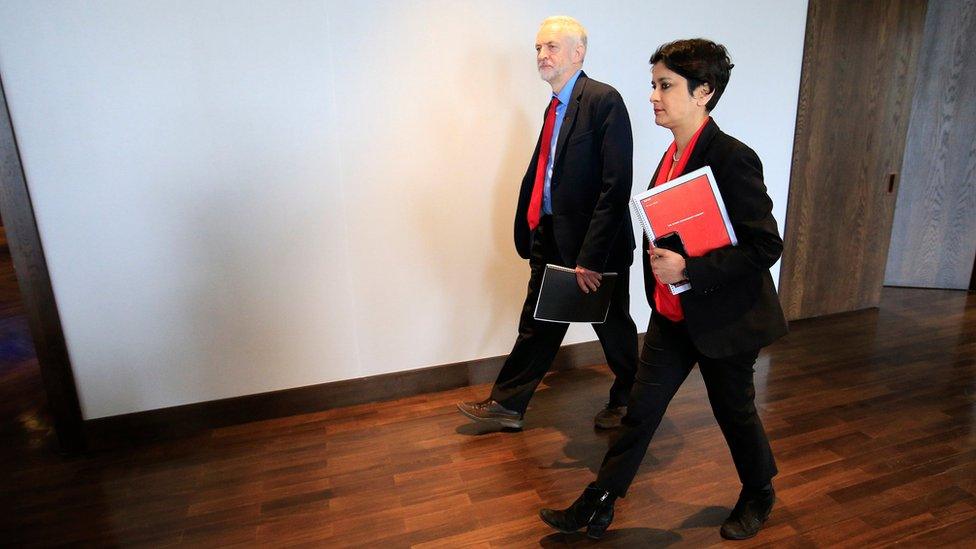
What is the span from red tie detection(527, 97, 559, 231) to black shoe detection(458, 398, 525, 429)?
795mm

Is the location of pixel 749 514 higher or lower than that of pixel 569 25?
lower

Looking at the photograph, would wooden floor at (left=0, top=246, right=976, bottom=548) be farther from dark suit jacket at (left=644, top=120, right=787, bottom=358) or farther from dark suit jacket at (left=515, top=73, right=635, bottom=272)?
dark suit jacket at (left=515, top=73, right=635, bottom=272)

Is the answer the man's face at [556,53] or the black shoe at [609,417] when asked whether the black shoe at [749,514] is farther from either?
the man's face at [556,53]

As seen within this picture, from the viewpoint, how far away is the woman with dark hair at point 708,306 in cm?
150

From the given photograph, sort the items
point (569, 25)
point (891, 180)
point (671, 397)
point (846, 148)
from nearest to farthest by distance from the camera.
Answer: point (671, 397), point (569, 25), point (846, 148), point (891, 180)

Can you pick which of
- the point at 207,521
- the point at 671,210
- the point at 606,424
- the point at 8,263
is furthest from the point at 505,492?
the point at 8,263

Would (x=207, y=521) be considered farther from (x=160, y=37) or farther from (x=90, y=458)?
(x=160, y=37)

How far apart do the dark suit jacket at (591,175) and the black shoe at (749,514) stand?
2.93 ft

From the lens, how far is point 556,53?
6.84 ft

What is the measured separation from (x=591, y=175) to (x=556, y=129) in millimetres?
231

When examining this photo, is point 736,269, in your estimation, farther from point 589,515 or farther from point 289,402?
point 289,402

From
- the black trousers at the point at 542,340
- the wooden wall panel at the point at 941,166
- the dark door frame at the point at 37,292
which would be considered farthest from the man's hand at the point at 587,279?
the wooden wall panel at the point at 941,166

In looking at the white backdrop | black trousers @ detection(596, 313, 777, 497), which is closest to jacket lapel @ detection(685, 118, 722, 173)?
A: black trousers @ detection(596, 313, 777, 497)

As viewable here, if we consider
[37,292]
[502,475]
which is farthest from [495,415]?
[37,292]
